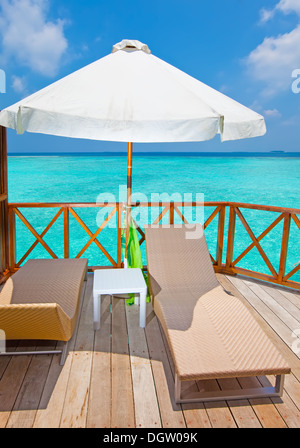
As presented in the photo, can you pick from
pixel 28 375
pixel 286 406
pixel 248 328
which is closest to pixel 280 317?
pixel 248 328

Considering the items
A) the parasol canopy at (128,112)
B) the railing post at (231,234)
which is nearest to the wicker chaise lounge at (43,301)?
the parasol canopy at (128,112)

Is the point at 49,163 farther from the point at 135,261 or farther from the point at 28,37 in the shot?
the point at 135,261

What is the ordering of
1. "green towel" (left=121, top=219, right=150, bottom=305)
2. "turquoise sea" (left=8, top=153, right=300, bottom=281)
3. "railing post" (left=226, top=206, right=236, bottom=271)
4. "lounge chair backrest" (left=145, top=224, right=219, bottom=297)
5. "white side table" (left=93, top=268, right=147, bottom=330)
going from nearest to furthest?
"white side table" (left=93, top=268, right=147, bottom=330) < "lounge chair backrest" (left=145, top=224, right=219, bottom=297) < "green towel" (left=121, top=219, right=150, bottom=305) < "railing post" (left=226, top=206, right=236, bottom=271) < "turquoise sea" (left=8, top=153, right=300, bottom=281)

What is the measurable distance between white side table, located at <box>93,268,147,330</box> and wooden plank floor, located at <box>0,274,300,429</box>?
0.64 feet

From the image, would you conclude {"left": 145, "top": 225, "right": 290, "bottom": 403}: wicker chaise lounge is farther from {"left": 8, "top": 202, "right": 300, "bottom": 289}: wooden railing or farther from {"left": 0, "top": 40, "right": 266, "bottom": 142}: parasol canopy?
{"left": 0, "top": 40, "right": 266, "bottom": 142}: parasol canopy

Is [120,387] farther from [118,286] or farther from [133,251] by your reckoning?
[133,251]

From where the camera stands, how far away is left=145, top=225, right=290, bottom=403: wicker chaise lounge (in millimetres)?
2385

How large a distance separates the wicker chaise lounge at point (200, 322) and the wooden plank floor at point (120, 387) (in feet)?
0.42

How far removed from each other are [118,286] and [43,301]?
2.15 ft

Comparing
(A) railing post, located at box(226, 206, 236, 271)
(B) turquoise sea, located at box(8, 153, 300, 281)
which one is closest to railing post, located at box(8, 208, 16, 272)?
(A) railing post, located at box(226, 206, 236, 271)

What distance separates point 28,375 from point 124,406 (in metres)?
0.78

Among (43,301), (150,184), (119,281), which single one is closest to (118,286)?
(119,281)

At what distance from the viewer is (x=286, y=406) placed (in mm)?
2402

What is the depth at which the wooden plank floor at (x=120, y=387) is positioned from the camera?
2.24 metres
